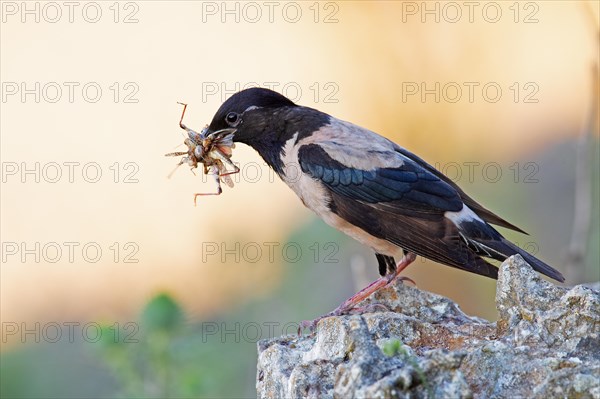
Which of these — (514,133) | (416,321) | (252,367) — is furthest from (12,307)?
(416,321)

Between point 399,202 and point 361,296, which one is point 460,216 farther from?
point 361,296

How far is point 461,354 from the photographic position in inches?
135

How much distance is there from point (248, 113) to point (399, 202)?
3.84ft

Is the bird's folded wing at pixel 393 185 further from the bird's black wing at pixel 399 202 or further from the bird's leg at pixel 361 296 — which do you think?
the bird's leg at pixel 361 296

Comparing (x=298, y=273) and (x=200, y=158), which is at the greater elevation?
(x=200, y=158)

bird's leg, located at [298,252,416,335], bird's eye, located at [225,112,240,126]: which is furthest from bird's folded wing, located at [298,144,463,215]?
bird's eye, located at [225,112,240,126]

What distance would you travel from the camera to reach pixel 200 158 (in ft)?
21.0

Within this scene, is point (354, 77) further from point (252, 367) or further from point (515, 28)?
point (252, 367)

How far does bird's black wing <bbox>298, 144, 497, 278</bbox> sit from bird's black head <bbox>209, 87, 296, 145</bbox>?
532mm

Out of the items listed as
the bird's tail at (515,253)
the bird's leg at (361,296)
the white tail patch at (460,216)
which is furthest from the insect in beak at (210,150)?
the bird's tail at (515,253)

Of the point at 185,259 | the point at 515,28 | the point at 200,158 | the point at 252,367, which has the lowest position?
the point at 252,367

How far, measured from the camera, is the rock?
3354 millimetres

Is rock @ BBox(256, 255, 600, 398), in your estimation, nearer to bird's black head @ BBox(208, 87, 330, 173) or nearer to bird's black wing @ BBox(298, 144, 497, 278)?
bird's black wing @ BBox(298, 144, 497, 278)

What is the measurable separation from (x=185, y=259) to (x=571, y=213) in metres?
3.63
